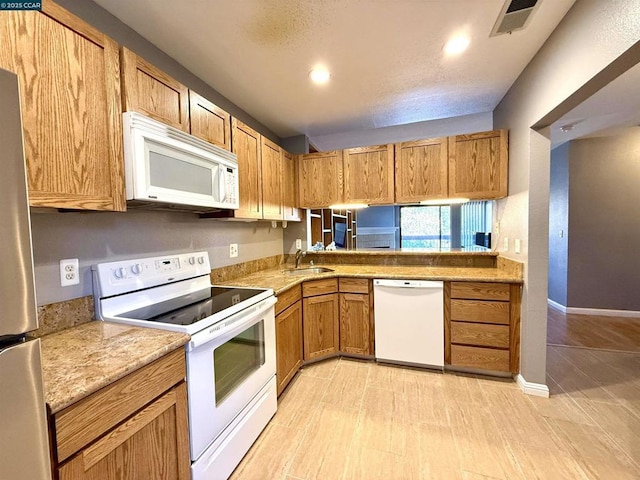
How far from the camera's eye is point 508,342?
7.32ft

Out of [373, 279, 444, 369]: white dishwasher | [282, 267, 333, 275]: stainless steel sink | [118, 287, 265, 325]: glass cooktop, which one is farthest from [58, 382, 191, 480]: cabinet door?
[282, 267, 333, 275]: stainless steel sink

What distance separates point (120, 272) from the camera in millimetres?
1453

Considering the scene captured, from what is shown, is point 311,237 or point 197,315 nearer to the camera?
point 197,315

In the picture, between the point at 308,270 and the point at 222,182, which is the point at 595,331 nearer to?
the point at 308,270

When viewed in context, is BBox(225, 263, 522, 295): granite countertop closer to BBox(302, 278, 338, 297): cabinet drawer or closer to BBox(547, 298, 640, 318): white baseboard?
BBox(302, 278, 338, 297): cabinet drawer

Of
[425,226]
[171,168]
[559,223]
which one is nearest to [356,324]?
[171,168]

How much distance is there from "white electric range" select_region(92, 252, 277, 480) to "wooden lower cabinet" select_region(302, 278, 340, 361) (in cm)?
63

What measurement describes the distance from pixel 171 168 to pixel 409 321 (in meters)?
2.20

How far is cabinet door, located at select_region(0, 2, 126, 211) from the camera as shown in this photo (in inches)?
36.9

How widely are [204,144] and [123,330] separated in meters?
1.08

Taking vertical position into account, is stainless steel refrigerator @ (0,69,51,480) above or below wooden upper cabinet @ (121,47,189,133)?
below

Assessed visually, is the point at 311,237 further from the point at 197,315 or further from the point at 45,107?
the point at 45,107

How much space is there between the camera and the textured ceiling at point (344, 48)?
146cm

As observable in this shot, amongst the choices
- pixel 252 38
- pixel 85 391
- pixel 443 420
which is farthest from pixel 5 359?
pixel 443 420
